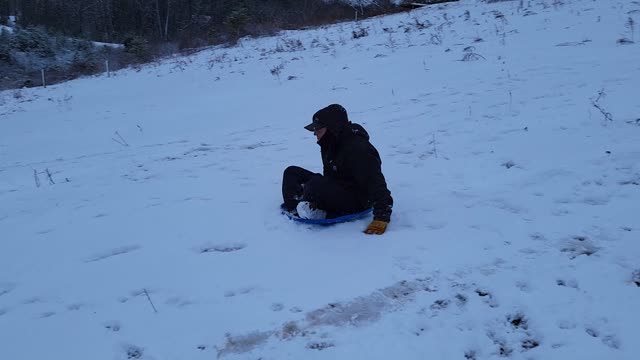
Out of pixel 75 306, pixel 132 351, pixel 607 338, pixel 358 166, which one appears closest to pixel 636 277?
pixel 607 338

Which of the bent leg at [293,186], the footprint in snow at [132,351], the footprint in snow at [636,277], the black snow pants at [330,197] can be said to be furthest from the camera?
the bent leg at [293,186]

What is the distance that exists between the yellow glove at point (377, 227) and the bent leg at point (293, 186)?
869 mm

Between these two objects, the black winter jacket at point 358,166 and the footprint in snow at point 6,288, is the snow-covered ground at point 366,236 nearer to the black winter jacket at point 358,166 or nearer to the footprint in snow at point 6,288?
the footprint in snow at point 6,288

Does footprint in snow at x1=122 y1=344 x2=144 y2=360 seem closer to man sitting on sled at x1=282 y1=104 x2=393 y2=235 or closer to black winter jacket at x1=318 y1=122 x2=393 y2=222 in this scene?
man sitting on sled at x1=282 y1=104 x2=393 y2=235

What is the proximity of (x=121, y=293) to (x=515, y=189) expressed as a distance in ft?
11.9

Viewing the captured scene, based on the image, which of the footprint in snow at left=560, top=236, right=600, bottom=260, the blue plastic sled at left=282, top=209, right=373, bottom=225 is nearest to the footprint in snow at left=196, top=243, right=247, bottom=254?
the blue plastic sled at left=282, top=209, right=373, bottom=225

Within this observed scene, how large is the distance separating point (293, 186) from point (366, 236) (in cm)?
107

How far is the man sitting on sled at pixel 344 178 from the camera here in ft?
13.4

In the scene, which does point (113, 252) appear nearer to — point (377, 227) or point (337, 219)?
point (337, 219)

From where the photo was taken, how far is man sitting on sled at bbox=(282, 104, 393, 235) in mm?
4074

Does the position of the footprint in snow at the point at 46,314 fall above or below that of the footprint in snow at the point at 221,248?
below

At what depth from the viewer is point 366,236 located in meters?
4.06

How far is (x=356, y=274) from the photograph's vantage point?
3533mm

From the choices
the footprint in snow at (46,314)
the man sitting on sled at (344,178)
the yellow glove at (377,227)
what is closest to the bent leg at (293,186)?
the man sitting on sled at (344,178)
